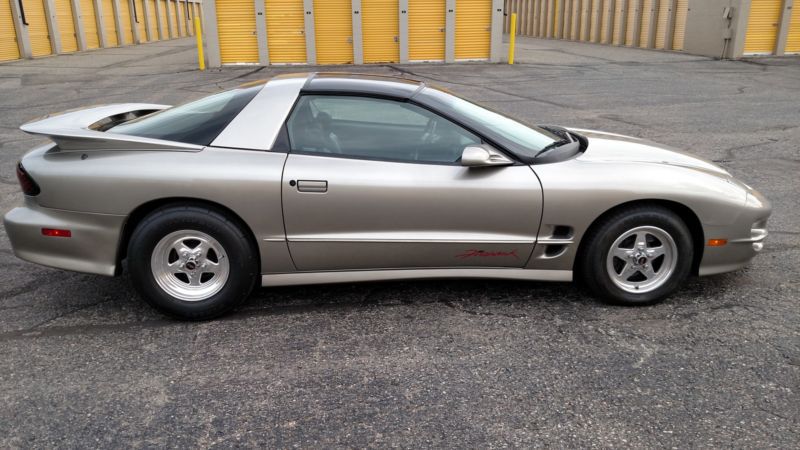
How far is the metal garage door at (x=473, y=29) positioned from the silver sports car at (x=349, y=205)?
1857cm

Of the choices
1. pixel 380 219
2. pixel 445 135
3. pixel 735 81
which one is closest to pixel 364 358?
pixel 380 219

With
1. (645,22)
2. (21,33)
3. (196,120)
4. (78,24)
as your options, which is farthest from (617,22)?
(196,120)

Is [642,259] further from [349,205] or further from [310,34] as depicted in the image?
[310,34]

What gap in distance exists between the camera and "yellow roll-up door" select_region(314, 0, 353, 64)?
67.3 ft

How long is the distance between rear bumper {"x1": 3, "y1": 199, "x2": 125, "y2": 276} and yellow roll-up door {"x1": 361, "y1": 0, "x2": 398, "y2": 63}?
728 inches

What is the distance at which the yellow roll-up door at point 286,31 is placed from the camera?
66.3ft

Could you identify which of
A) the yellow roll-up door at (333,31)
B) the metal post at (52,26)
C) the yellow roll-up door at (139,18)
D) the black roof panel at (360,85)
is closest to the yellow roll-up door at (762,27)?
the yellow roll-up door at (333,31)

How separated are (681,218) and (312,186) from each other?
7.38 feet

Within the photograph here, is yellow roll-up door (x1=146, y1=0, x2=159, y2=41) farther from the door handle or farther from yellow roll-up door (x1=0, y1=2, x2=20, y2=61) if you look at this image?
the door handle

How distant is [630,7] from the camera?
1176 inches

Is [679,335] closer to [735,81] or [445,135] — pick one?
[445,135]

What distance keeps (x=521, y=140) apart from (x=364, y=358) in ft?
5.68

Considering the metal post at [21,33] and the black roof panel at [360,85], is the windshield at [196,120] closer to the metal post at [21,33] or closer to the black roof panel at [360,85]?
the black roof panel at [360,85]

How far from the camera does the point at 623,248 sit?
12.4 ft
